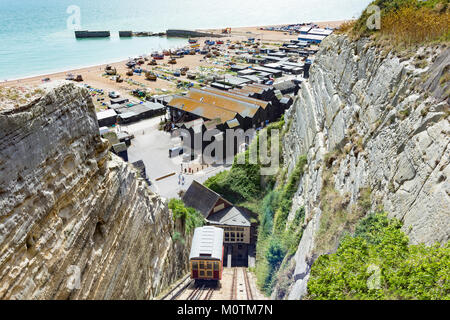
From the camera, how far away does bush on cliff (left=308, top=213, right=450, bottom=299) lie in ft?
25.4

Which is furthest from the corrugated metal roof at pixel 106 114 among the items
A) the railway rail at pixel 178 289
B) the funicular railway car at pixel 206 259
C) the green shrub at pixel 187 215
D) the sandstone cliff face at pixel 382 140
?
the sandstone cliff face at pixel 382 140

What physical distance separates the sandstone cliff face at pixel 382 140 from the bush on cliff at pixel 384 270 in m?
0.93

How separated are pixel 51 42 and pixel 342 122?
418ft

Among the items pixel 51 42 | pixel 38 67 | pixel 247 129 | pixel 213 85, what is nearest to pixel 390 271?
pixel 247 129

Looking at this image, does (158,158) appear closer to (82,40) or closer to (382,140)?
(382,140)

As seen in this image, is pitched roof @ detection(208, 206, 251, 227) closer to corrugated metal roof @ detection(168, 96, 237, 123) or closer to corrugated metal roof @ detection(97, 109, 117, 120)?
corrugated metal roof @ detection(168, 96, 237, 123)

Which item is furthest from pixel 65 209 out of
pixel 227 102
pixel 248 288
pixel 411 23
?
pixel 227 102

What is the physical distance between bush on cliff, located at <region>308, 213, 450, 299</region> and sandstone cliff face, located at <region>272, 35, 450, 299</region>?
0.93 metres

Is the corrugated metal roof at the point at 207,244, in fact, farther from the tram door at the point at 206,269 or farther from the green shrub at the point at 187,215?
the green shrub at the point at 187,215

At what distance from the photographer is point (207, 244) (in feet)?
78.1

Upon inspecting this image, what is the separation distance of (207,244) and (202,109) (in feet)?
90.5

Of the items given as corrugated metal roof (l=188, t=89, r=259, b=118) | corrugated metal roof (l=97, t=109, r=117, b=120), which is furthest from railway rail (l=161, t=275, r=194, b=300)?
corrugated metal roof (l=97, t=109, r=117, b=120)
